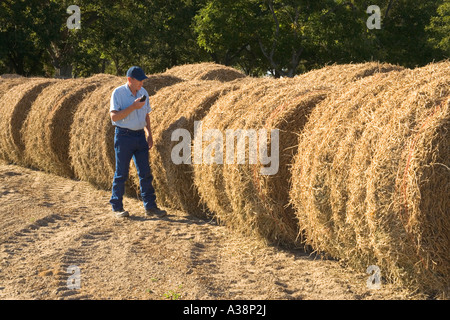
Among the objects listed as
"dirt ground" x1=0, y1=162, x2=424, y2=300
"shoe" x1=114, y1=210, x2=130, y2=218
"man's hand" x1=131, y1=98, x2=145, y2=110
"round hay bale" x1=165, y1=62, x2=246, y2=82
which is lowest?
"dirt ground" x1=0, y1=162, x2=424, y2=300

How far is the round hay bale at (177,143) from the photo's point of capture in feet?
26.5

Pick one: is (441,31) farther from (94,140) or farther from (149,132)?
(149,132)

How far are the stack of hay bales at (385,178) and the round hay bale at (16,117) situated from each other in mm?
8941

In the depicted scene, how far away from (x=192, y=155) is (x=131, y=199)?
6.91 feet

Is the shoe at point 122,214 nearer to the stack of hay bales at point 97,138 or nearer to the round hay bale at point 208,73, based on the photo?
the stack of hay bales at point 97,138

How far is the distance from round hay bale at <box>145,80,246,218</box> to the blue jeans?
0.75 feet

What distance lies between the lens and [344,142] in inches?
209

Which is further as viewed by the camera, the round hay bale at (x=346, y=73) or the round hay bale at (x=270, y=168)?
the round hay bale at (x=346, y=73)

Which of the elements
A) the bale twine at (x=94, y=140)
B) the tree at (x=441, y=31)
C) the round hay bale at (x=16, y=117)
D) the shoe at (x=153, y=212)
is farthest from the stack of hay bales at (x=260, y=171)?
the tree at (x=441, y=31)

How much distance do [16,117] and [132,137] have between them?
593 cm

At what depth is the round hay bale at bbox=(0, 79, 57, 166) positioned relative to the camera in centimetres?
1268

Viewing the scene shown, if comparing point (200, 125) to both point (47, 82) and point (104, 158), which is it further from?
point (47, 82)

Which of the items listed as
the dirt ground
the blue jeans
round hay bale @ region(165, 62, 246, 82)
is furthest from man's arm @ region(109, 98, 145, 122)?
round hay bale @ region(165, 62, 246, 82)

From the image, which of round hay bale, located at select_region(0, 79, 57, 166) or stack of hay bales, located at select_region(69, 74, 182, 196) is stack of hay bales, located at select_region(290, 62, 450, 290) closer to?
stack of hay bales, located at select_region(69, 74, 182, 196)
